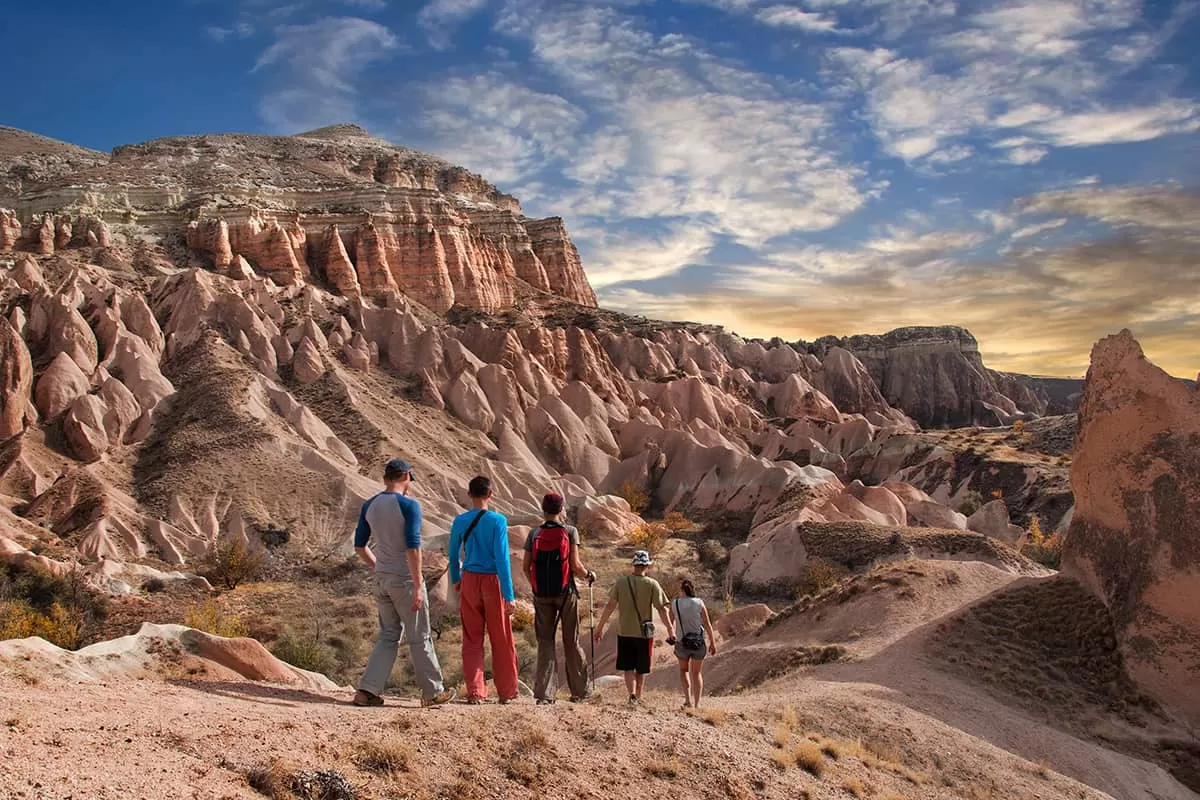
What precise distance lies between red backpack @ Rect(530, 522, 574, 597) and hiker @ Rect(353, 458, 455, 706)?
1092 millimetres

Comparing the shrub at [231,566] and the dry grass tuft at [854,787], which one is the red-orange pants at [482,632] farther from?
the shrub at [231,566]

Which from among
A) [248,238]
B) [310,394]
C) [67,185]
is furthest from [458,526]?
[67,185]

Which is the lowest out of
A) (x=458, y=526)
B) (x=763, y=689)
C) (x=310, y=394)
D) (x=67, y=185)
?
(x=763, y=689)

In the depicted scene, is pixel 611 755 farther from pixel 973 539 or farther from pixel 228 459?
pixel 228 459

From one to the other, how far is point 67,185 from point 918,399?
75.8 meters

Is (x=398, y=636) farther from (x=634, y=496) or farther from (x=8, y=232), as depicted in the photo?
(x=8, y=232)

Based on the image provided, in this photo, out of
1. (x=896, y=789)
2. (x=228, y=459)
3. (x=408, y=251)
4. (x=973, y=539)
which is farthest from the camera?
(x=408, y=251)

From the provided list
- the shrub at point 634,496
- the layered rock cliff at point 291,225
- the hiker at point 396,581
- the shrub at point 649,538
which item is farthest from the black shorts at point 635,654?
the layered rock cliff at point 291,225

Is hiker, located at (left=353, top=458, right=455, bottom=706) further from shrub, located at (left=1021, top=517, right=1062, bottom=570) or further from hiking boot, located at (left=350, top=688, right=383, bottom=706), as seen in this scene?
shrub, located at (left=1021, top=517, right=1062, bottom=570)

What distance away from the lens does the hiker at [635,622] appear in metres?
9.16

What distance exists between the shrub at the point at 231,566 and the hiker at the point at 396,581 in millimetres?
22987

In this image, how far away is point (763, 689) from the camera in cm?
1433

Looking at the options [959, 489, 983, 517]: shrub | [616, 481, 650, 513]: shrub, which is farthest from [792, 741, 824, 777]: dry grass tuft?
[959, 489, 983, 517]: shrub

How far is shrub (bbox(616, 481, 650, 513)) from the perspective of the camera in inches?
1807
